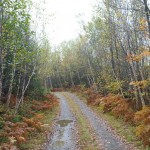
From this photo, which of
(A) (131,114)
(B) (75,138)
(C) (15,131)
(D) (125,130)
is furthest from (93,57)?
(C) (15,131)

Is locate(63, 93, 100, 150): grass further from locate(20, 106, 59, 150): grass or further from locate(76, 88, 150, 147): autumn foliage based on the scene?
locate(76, 88, 150, 147): autumn foliage

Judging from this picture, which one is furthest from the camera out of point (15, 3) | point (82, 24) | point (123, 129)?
point (82, 24)

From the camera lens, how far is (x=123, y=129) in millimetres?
14312

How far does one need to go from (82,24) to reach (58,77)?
34.3m

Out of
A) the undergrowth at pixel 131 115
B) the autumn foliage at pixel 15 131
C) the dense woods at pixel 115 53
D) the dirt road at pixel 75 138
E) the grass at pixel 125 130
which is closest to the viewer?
the autumn foliage at pixel 15 131

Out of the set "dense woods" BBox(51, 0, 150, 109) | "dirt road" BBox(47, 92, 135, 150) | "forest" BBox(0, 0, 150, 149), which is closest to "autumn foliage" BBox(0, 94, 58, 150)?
"forest" BBox(0, 0, 150, 149)

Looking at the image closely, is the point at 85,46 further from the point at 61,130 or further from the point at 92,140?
the point at 92,140

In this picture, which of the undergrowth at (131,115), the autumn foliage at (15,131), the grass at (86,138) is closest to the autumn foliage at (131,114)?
the undergrowth at (131,115)

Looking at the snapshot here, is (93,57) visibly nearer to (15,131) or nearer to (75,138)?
(75,138)

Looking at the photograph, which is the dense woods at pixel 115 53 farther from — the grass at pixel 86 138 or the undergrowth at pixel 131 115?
the grass at pixel 86 138

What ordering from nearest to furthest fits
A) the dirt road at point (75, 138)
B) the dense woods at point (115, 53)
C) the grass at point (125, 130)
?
the dirt road at point (75, 138) → the grass at point (125, 130) → the dense woods at point (115, 53)

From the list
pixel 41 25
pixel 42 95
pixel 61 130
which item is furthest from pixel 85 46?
pixel 61 130

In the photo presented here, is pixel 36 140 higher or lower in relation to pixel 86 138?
higher

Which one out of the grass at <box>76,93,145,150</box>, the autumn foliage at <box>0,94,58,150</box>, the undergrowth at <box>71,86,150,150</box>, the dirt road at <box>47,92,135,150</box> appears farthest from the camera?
the grass at <box>76,93,145,150</box>
